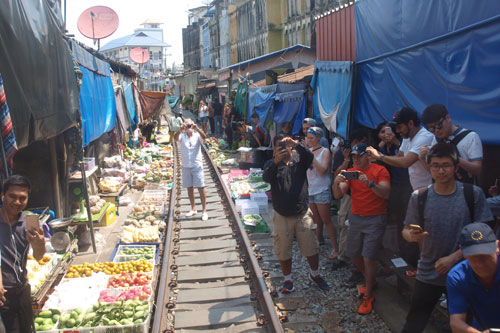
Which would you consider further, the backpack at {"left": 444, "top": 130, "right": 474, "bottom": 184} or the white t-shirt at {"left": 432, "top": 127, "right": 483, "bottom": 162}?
the backpack at {"left": 444, "top": 130, "right": 474, "bottom": 184}

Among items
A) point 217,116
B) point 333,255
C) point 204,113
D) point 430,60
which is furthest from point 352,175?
point 204,113

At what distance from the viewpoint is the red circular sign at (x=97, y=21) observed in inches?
416

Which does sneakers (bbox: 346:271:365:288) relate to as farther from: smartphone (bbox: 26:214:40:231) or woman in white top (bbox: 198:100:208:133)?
woman in white top (bbox: 198:100:208:133)

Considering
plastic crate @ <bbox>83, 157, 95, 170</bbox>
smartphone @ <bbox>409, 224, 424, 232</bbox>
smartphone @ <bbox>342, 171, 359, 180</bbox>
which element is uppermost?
smartphone @ <bbox>342, 171, 359, 180</bbox>

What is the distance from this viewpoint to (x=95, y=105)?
9742 millimetres

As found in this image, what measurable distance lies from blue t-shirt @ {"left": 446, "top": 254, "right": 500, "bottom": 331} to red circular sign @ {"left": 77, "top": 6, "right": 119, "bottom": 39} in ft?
32.7

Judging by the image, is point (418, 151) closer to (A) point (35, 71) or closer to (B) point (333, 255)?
(B) point (333, 255)

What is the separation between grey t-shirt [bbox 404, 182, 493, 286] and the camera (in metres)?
3.57

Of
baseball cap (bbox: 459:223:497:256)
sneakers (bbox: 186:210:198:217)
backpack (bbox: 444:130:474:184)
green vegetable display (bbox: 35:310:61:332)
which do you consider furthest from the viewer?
sneakers (bbox: 186:210:198:217)

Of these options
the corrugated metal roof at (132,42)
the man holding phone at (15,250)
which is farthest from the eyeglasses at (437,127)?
the corrugated metal roof at (132,42)

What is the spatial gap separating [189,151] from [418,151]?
17.5 ft

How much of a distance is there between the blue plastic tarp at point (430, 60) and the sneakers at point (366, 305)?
2.20 metres

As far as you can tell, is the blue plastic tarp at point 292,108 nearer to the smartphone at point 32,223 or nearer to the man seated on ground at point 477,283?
the smartphone at point 32,223

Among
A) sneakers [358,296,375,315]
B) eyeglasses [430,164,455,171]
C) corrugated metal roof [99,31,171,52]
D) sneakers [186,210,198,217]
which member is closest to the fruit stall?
sneakers [186,210,198,217]
